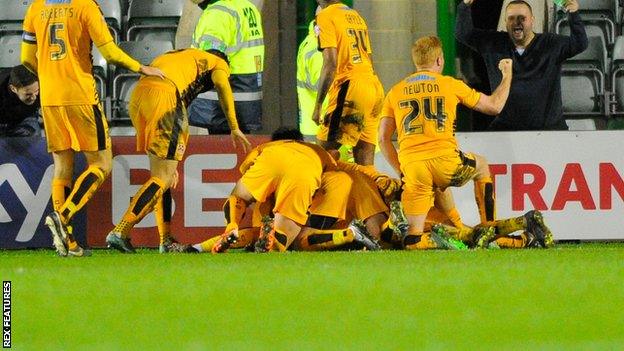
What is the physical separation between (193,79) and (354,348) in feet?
18.8

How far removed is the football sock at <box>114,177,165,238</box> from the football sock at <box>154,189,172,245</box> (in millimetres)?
396

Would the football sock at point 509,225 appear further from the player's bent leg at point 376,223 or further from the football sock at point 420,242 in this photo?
the player's bent leg at point 376,223

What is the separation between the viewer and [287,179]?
379 inches

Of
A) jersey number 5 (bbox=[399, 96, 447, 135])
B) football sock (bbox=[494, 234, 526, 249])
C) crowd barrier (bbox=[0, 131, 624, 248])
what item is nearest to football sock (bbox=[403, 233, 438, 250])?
football sock (bbox=[494, 234, 526, 249])

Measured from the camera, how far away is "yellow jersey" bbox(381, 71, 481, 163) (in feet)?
31.9

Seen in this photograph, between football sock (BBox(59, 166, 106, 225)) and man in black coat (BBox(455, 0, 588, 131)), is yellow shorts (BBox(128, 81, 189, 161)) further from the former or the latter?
man in black coat (BBox(455, 0, 588, 131))

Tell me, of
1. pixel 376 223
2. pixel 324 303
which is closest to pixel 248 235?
pixel 376 223

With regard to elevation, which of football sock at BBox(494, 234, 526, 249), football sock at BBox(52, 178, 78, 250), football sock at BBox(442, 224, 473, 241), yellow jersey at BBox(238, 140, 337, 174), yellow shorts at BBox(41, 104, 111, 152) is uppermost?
yellow shorts at BBox(41, 104, 111, 152)

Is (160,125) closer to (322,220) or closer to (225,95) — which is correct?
(225,95)

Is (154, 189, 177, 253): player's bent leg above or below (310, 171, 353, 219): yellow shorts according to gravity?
below

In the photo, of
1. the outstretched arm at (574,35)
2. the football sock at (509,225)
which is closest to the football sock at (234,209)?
the football sock at (509,225)

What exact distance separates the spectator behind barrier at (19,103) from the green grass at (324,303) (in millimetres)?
2540

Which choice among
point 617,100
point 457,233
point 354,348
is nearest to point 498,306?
point 354,348

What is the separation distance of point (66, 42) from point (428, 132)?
247 cm
